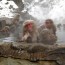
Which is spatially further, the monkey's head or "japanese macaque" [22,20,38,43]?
the monkey's head

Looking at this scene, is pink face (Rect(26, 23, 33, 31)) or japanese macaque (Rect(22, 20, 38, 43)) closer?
japanese macaque (Rect(22, 20, 38, 43))

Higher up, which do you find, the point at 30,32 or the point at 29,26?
the point at 29,26

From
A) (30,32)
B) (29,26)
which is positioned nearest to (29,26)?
(29,26)

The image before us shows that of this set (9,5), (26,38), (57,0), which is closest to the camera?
(26,38)

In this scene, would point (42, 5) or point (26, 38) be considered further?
point (42, 5)

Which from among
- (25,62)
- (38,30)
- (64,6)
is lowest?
(25,62)

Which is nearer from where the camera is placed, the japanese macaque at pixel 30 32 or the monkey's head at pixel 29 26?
the japanese macaque at pixel 30 32

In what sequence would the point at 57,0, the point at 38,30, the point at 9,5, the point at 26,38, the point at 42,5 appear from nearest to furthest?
the point at 26,38, the point at 38,30, the point at 9,5, the point at 42,5, the point at 57,0

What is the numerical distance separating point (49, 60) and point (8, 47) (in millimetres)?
904

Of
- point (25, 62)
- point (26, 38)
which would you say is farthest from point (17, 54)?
point (26, 38)

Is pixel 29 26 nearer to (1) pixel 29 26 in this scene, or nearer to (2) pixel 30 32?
(1) pixel 29 26

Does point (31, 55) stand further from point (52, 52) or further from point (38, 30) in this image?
point (38, 30)

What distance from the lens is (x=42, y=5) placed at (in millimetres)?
23141

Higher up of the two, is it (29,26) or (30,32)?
(29,26)
